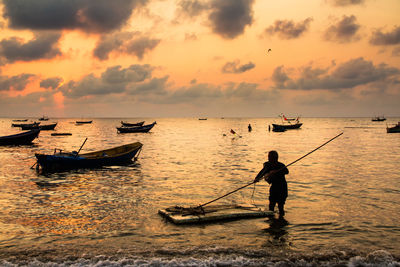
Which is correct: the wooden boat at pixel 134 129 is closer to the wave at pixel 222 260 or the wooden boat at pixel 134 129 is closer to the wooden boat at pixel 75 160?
the wooden boat at pixel 75 160

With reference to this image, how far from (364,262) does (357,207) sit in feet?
17.9

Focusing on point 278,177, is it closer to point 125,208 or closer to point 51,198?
point 125,208

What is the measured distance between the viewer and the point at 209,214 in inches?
395

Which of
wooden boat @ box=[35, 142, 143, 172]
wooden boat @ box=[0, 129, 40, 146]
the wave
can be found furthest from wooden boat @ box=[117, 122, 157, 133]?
the wave

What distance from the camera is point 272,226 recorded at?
380 inches

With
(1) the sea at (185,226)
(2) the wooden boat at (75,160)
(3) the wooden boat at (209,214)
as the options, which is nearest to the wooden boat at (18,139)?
(2) the wooden boat at (75,160)

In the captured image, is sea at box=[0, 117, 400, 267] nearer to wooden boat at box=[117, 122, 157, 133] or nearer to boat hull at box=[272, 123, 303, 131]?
wooden boat at box=[117, 122, 157, 133]

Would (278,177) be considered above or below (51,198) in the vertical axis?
above

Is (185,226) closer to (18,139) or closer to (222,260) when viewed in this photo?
(222,260)

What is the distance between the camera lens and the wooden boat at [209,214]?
31.8ft

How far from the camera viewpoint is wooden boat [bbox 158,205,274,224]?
381 inches

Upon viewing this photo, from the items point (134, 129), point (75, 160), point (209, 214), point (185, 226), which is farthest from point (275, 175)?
point (134, 129)

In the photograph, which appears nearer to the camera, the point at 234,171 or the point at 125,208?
the point at 125,208

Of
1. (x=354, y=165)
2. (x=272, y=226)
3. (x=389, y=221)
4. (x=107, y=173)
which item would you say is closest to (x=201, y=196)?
(x=272, y=226)
